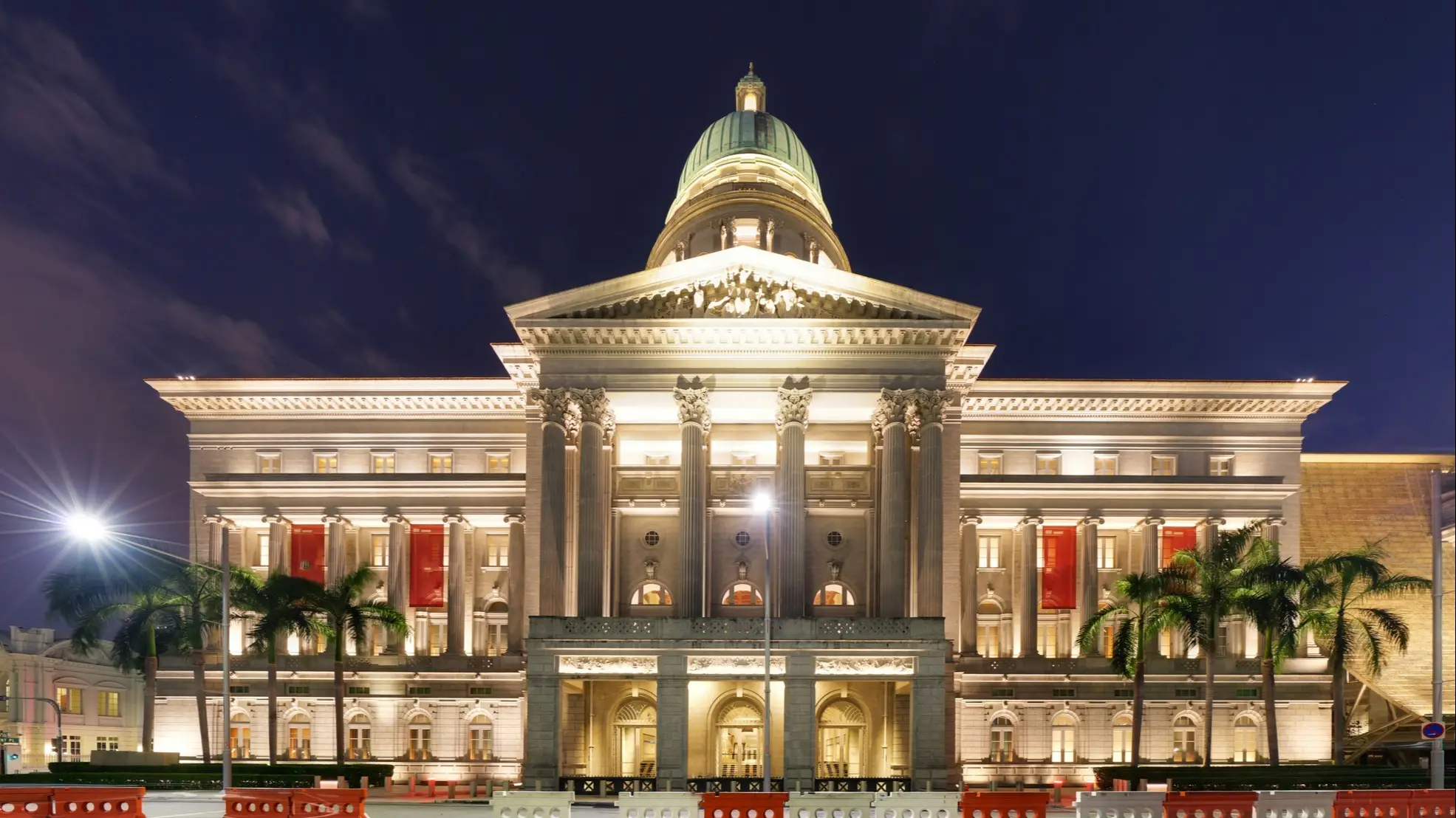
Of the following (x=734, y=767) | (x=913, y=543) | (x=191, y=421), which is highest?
(x=191, y=421)

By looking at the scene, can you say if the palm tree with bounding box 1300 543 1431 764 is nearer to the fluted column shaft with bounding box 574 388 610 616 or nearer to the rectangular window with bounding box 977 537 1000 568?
the rectangular window with bounding box 977 537 1000 568

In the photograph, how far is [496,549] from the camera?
7006 centimetres

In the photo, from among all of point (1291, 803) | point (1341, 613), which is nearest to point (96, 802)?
point (1291, 803)

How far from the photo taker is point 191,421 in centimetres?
7031

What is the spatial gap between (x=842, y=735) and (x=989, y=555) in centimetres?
1593

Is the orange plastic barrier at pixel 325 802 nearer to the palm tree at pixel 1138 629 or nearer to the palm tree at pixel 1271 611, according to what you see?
the palm tree at pixel 1138 629

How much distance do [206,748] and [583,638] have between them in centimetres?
1844

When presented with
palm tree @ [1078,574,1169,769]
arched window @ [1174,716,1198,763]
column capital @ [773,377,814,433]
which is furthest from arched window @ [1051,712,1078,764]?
column capital @ [773,377,814,433]

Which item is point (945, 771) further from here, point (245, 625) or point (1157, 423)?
point (245, 625)

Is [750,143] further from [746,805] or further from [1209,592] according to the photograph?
[746,805]

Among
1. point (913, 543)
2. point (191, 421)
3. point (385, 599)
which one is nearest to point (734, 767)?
point (913, 543)

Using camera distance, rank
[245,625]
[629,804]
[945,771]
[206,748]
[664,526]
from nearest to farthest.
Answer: [629,804] < [945,771] < [206,748] < [664,526] < [245,625]

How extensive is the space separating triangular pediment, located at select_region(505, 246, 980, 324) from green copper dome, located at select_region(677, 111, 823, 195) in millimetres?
33741

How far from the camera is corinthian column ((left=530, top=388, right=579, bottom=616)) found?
55.2 m
